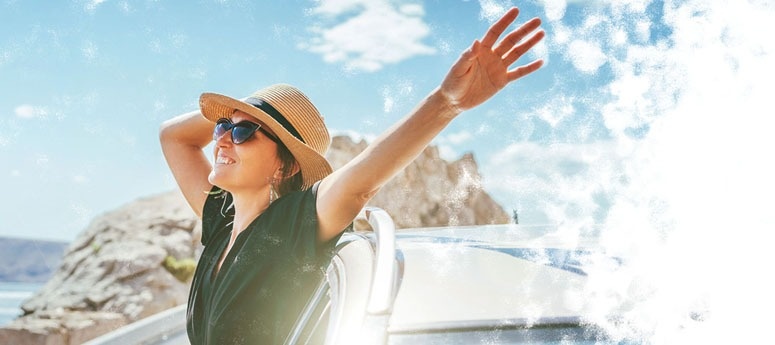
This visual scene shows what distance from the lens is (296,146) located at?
2.00m

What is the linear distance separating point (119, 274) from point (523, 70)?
16.7 meters

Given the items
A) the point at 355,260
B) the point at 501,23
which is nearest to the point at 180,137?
the point at 355,260

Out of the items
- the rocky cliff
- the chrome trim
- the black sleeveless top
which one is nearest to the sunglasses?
the black sleeveless top

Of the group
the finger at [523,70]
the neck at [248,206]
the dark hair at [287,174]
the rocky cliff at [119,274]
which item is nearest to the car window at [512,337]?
the finger at [523,70]

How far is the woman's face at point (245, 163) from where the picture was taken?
1.95 m

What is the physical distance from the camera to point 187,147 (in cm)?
252

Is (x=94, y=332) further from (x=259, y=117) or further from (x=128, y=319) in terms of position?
(x=259, y=117)

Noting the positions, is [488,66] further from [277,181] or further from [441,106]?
[277,181]

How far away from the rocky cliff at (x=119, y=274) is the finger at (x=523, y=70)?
11312mm

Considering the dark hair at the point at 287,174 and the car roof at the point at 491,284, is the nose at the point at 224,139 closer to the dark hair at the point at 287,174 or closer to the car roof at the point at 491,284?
the dark hair at the point at 287,174

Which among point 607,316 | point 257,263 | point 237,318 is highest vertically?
point 607,316

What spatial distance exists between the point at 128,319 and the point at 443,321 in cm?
1465

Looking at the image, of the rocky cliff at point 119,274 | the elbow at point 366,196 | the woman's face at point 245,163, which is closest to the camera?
the elbow at point 366,196

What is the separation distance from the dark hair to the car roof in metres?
0.46
